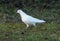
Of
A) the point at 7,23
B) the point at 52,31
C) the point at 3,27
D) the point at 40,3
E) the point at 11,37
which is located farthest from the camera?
the point at 40,3

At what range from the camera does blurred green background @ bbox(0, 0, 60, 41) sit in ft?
28.0

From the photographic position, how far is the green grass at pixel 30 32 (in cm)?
829

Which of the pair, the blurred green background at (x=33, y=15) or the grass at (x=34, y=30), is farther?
the blurred green background at (x=33, y=15)

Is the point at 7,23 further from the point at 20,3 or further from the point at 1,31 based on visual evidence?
the point at 20,3

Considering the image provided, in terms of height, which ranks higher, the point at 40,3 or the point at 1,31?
the point at 40,3

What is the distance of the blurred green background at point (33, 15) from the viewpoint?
28.0 feet

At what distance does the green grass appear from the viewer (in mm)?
8289

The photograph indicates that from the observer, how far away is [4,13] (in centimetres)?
1256

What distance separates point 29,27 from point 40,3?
3.85 meters

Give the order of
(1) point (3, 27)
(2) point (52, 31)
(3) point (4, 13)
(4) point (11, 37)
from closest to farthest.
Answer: (4) point (11, 37), (2) point (52, 31), (1) point (3, 27), (3) point (4, 13)

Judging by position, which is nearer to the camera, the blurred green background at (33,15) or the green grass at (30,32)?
the green grass at (30,32)

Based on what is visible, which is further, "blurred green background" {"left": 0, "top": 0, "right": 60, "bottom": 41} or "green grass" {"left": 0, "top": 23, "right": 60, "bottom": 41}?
"blurred green background" {"left": 0, "top": 0, "right": 60, "bottom": 41}

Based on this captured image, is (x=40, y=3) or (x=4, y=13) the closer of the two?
(x=4, y=13)

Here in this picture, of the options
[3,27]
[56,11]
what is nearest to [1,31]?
[3,27]
